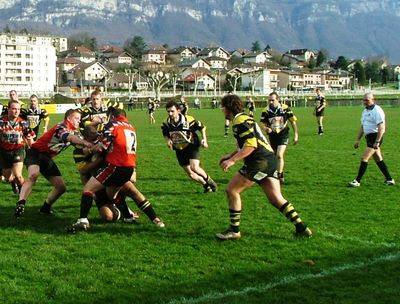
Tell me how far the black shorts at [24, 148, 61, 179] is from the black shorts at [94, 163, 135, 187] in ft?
5.41

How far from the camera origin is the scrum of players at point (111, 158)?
8.77 metres

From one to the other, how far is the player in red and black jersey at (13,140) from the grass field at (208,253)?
706mm

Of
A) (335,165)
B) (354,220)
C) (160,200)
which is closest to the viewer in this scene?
(354,220)

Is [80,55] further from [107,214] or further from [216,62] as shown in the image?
[107,214]

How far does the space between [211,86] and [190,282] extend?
476 ft

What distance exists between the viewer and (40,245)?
866 cm

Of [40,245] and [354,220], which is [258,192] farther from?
[40,245]

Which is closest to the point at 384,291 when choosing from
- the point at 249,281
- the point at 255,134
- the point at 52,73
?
the point at 249,281

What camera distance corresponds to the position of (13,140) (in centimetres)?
1139

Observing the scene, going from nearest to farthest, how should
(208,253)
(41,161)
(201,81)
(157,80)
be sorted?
(208,253) < (41,161) < (157,80) < (201,81)

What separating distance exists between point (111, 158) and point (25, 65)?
13641 cm

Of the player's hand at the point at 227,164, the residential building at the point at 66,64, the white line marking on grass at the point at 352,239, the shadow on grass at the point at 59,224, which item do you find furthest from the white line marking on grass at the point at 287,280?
the residential building at the point at 66,64

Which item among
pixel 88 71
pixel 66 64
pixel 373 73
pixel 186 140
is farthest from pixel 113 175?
pixel 373 73

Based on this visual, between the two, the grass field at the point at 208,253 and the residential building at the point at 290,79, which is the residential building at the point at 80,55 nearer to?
the residential building at the point at 290,79
